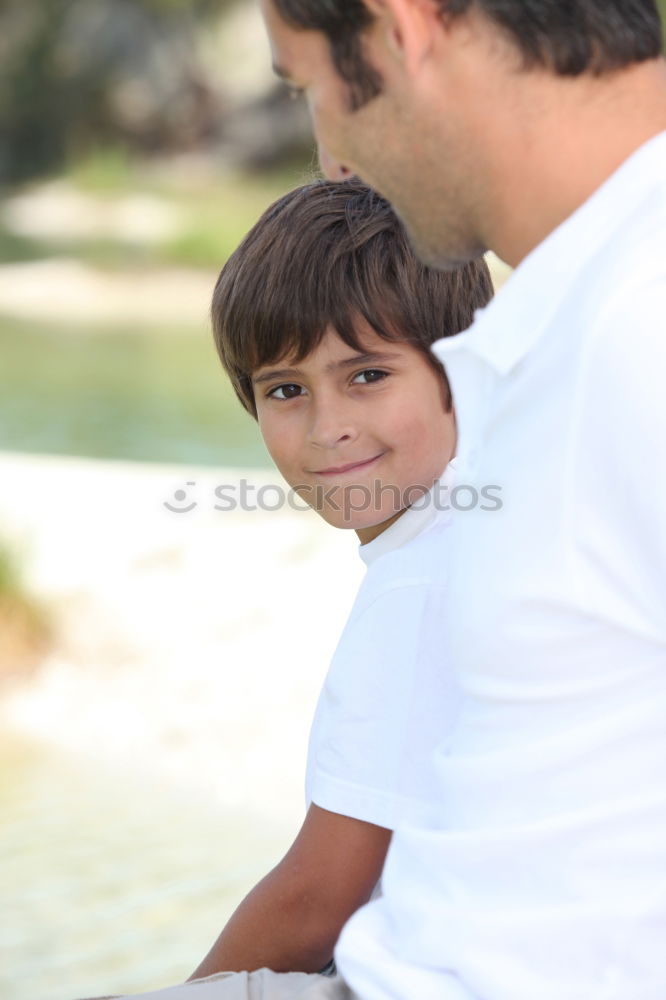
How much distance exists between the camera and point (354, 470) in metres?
1.67

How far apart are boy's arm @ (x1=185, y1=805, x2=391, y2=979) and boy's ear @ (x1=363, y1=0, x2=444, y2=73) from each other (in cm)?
69

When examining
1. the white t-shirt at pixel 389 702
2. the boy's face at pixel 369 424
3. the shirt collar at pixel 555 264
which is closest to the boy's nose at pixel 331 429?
the boy's face at pixel 369 424

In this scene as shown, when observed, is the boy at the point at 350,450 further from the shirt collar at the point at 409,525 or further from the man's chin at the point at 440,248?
the man's chin at the point at 440,248

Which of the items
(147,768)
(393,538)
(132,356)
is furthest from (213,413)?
(393,538)

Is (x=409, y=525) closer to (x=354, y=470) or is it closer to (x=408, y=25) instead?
(x=354, y=470)

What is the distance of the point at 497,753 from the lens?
1108 millimetres

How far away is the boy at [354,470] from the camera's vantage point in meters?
1.33

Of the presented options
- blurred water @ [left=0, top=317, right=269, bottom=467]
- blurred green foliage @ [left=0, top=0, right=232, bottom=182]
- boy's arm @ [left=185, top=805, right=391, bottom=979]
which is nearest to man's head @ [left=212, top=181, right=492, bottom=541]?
boy's arm @ [left=185, top=805, right=391, bottom=979]

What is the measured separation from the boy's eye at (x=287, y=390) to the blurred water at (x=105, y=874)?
140 cm

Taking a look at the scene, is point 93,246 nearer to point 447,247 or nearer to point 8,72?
point 8,72

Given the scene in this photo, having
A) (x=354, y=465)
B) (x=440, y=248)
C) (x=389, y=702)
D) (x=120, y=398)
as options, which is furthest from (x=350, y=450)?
(x=120, y=398)

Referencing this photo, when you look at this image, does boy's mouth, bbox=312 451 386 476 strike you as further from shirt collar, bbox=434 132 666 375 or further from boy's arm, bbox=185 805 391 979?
shirt collar, bbox=434 132 666 375

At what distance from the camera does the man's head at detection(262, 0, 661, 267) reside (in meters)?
1.08

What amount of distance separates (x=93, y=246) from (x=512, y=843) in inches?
561
